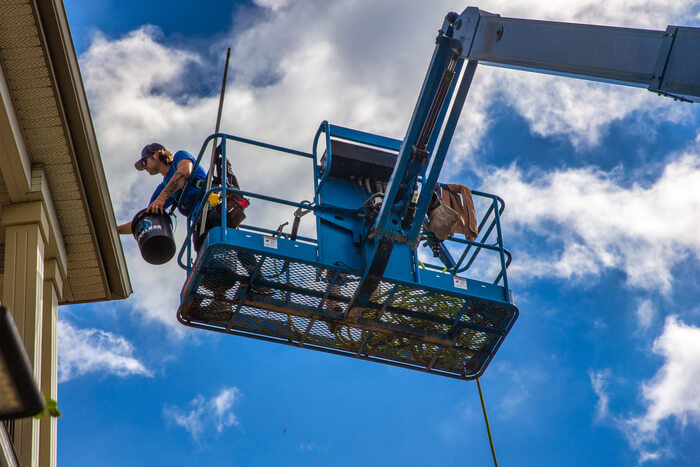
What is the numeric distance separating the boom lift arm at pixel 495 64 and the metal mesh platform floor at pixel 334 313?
42cm

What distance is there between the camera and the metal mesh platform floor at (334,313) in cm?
1134

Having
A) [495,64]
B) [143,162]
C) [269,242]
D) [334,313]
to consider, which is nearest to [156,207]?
[143,162]

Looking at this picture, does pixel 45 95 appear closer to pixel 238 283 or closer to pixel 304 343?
pixel 238 283

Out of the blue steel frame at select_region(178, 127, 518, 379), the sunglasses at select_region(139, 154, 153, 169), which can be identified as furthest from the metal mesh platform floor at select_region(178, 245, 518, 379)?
the sunglasses at select_region(139, 154, 153, 169)

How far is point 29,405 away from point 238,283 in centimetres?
769

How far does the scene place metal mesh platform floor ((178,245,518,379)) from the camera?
11.3 metres

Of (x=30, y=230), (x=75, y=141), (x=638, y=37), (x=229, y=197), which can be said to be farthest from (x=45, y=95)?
(x=638, y=37)

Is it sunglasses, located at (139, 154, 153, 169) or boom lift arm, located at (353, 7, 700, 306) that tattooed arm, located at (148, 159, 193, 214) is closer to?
sunglasses, located at (139, 154, 153, 169)

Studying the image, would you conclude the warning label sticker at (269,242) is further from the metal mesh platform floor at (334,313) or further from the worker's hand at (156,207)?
the worker's hand at (156,207)

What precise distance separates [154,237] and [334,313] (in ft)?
8.18

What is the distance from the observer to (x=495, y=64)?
427 inches

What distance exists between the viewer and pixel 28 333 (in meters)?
10.8

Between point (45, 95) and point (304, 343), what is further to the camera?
point (304, 343)

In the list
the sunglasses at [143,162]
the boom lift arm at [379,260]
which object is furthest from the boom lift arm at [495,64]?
the sunglasses at [143,162]
